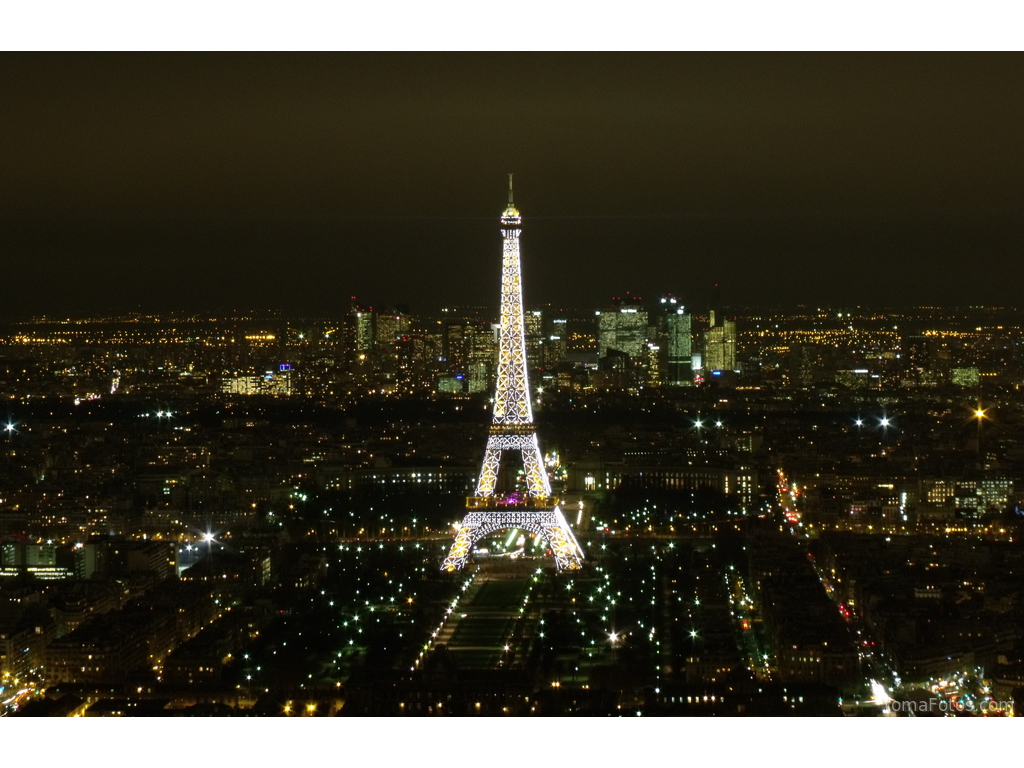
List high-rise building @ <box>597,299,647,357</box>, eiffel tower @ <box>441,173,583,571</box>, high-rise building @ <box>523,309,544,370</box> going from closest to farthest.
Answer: eiffel tower @ <box>441,173,583,571</box>, high-rise building @ <box>523,309,544,370</box>, high-rise building @ <box>597,299,647,357</box>

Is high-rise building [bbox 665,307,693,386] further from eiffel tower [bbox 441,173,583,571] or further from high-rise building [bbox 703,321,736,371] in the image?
eiffel tower [bbox 441,173,583,571]

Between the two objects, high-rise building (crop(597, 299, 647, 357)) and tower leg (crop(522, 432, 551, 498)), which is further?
high-rise building (crop(597, 299, 647, 357))

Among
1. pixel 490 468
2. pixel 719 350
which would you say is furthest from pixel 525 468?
pixel 719 350

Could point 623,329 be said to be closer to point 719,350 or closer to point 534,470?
point 719,350

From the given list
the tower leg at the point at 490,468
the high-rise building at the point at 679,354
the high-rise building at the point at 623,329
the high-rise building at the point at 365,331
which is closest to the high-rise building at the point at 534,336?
the high-rise building at the point at 623,329

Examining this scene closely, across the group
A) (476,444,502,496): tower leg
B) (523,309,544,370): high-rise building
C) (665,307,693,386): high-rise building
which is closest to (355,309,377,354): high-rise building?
(523,309,544,370): high-rise building

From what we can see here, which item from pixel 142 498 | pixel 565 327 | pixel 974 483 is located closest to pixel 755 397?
pixel 565 327

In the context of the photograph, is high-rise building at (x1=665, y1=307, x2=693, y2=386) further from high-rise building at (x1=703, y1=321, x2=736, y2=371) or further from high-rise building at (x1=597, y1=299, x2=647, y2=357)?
high-rise building at (x1=597, y1=299, x2=647, y2=357)

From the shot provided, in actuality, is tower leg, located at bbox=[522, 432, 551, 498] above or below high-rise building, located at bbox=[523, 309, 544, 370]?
below

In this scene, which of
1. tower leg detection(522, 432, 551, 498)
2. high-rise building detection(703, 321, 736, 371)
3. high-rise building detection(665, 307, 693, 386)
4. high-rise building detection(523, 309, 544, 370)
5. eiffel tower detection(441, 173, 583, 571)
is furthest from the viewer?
high-rise building detection(665, 307, 693, 386)

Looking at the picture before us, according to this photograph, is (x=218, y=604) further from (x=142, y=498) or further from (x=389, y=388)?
(x=389, y=388)
